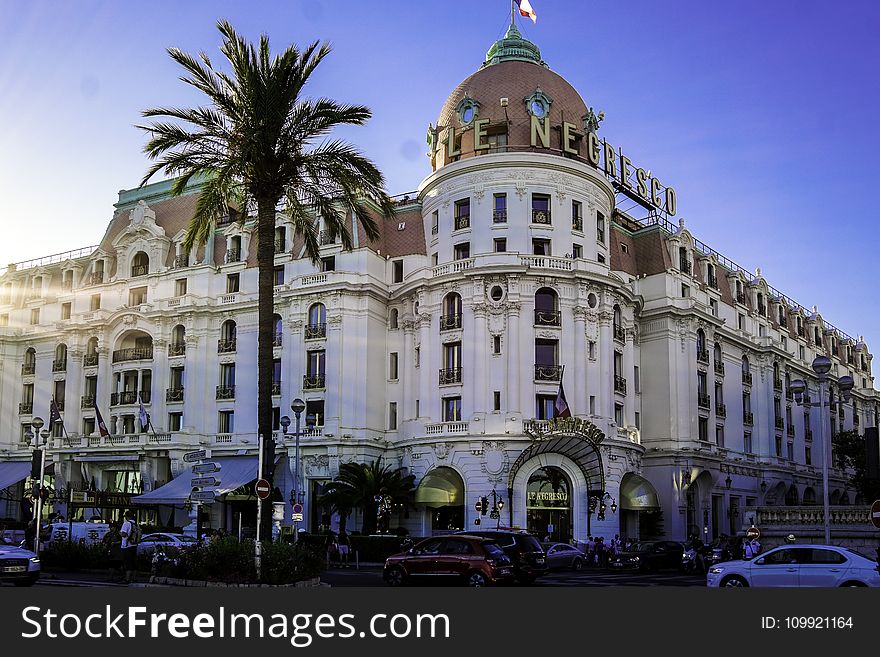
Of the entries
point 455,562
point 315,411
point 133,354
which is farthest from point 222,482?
point 455,562

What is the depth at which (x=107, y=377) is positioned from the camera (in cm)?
6856

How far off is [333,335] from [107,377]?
19.6 m

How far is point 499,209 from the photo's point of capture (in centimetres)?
5712

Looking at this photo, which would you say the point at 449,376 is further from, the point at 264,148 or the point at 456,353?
the point at 264,148

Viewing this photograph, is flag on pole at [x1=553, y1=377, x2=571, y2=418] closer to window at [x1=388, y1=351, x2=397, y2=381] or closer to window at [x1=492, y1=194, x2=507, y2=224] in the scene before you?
window at [x1=492, y1=194, x2=507, y2=224]

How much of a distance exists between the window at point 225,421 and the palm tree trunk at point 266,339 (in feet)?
111

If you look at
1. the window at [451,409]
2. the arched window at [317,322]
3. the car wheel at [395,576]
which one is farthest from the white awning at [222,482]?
the car wheel at [395,576]

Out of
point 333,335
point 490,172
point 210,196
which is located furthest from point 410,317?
point 210,196

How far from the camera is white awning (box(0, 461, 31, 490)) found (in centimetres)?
6731

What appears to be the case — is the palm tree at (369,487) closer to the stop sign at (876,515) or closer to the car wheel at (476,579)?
the car wheel at (476,579)

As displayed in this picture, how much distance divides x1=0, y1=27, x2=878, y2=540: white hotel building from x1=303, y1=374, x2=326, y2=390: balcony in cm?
20

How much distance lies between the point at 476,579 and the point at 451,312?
1255 inches

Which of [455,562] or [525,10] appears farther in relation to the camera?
[525,10]

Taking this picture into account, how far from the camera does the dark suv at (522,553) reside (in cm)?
2888
